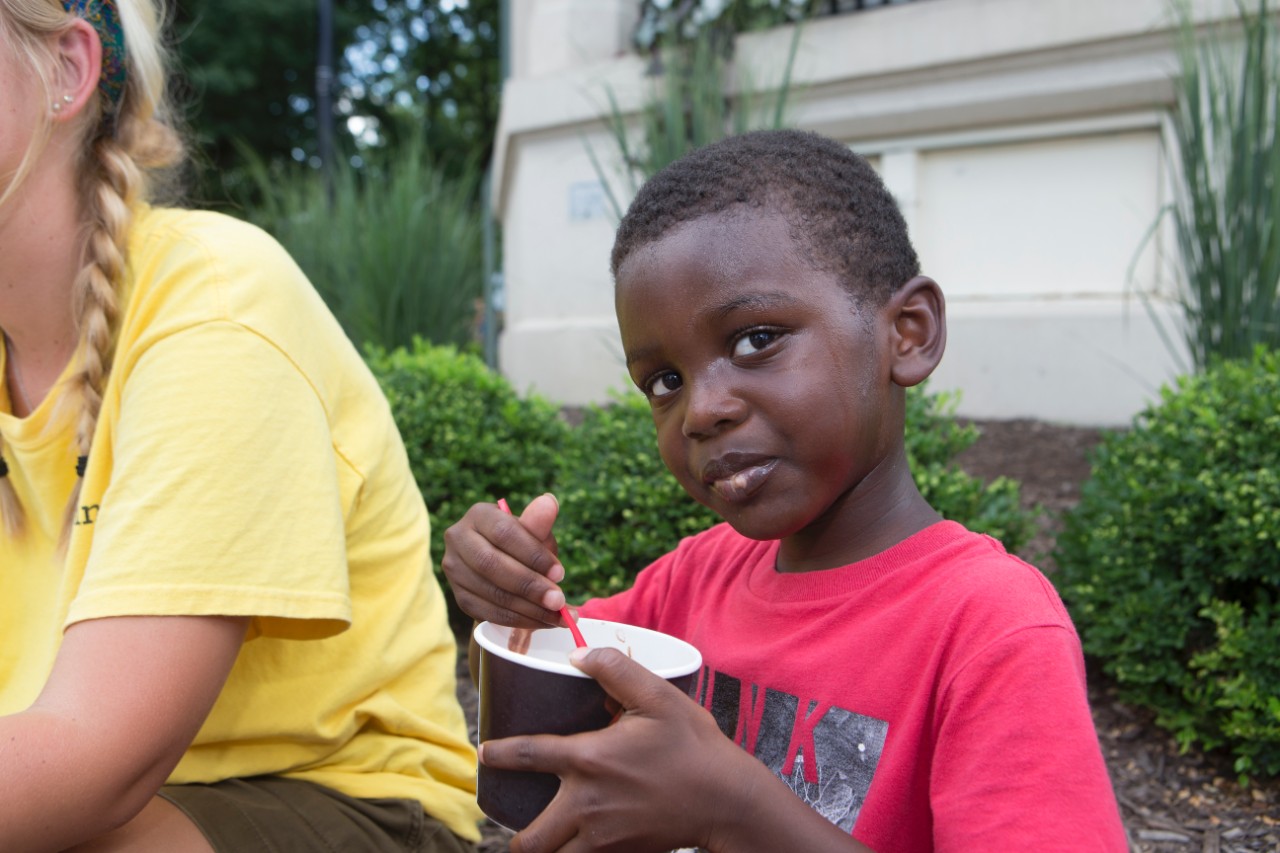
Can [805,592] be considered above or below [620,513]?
above

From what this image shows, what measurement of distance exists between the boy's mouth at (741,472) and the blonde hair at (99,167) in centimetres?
96

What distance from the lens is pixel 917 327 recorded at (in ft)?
5.04

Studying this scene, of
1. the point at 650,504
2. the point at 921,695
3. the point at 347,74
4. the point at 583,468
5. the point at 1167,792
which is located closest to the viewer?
the point at 921,695

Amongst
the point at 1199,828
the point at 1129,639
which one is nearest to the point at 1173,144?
the point at 1129,639

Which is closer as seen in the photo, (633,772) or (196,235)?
(633,772)

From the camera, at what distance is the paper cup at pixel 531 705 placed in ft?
3.70

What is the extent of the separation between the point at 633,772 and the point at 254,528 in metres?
0.67

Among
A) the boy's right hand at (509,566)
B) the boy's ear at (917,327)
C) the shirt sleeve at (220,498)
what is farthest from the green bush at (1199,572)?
the shirt sleeve at (220,498)

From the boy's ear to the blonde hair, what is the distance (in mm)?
1173

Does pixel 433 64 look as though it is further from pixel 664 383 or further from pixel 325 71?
pixel 664 383

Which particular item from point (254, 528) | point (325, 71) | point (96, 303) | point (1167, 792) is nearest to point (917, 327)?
point (254, 528)

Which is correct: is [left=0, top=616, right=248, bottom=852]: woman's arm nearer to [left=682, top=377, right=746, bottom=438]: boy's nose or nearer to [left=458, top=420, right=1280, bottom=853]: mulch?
[left=682, top=377, right=746, bottom=438]: boy's nose

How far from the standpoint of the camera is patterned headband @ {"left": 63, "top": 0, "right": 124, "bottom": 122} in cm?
174

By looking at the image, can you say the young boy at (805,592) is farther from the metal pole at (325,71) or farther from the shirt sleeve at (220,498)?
the metal pole at (325,71)
